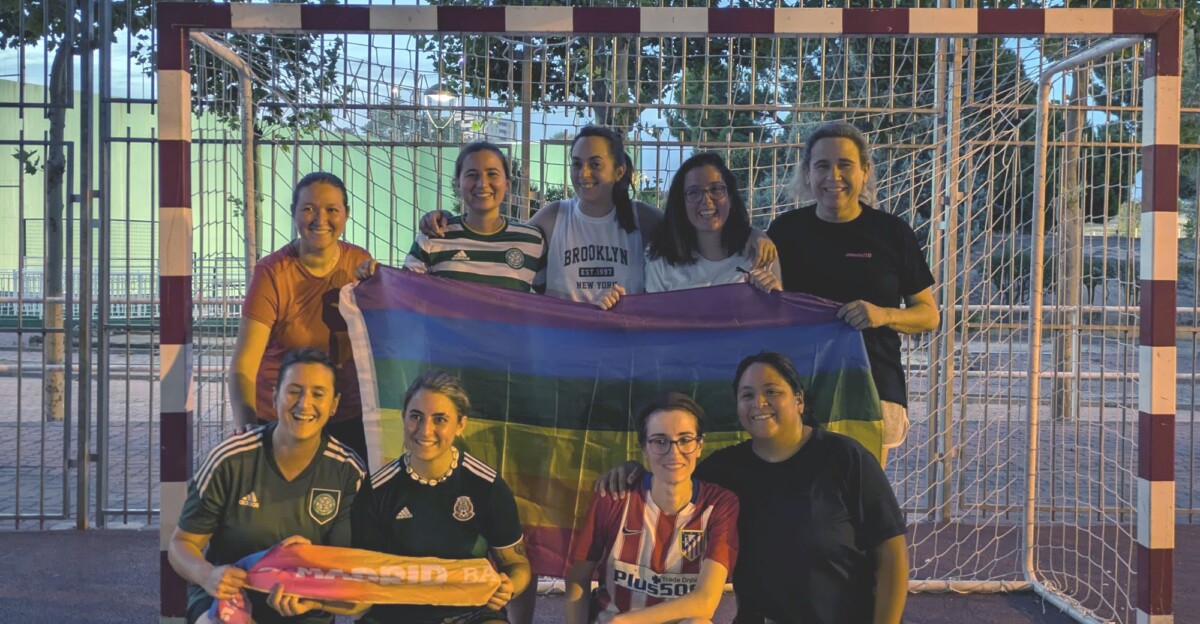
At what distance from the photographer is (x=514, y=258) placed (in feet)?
14.1

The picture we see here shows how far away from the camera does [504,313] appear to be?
4207 millimetres

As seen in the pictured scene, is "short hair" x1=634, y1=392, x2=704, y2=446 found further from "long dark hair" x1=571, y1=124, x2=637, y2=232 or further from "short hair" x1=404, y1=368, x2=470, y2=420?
"long dark hair" x1=571, y1=124, x2=637, y2=232

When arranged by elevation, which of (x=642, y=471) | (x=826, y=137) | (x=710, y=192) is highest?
(x=826, y=137)

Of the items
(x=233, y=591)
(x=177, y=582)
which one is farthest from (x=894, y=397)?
(x=177, y=582)

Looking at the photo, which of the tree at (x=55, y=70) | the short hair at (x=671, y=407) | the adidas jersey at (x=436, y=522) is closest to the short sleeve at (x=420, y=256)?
the adidas jersey at (x=436, y=522)

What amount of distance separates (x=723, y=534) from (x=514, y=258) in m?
1.50

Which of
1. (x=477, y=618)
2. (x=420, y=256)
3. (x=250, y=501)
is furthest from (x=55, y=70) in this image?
(x=477, y=618)

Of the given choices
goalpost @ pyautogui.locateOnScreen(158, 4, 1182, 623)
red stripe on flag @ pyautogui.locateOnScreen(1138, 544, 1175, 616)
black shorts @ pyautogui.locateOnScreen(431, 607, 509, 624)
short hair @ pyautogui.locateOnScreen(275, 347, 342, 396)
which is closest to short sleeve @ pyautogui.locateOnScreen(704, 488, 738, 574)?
black shorts @ pyautogui.locateOnScreen(431, 607, 509, 624)

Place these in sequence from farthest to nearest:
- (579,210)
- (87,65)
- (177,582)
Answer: (87,65) → (579,210) → (177,582)

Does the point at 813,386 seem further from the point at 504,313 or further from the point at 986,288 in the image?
the point at 986,288

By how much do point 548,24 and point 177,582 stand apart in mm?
2639

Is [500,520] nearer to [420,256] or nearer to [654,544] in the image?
[654,544]

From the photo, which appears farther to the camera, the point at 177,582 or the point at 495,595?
the point at 177,582

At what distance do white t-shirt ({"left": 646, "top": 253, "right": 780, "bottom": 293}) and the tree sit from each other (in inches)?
180
